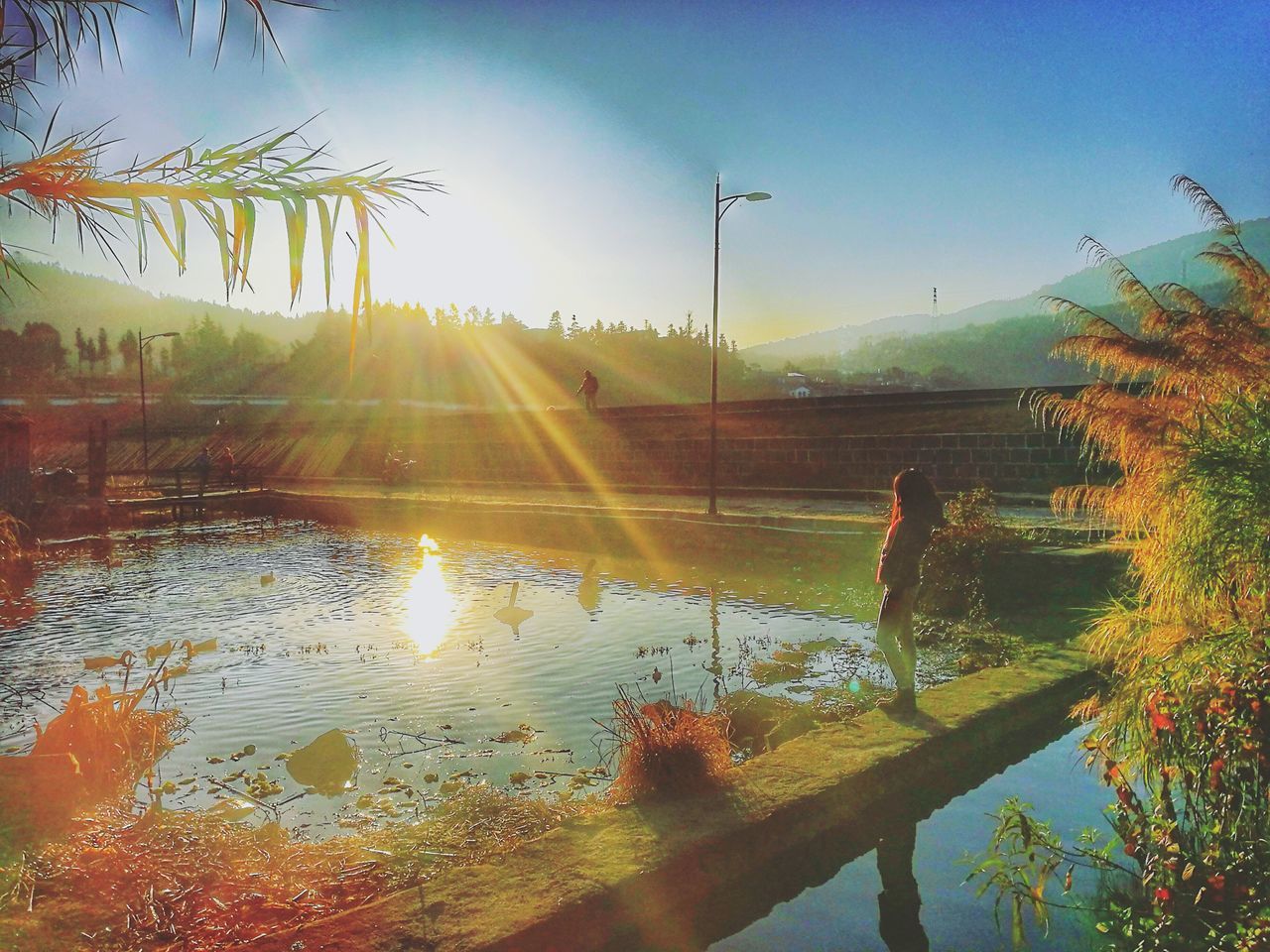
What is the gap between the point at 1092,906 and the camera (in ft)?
12.7

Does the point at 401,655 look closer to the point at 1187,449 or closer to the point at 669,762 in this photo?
the point at 669,762

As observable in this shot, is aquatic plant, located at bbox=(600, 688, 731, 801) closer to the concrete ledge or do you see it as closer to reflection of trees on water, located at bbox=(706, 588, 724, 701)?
the concrete ledge

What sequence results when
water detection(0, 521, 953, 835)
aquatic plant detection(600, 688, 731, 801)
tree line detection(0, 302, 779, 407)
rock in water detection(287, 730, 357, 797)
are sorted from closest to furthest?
aquatic plant detection(600, 688, 731, 801)
rock in water detection(287, 730, 357, 797)
water detection(0, 521, 953, 835)
tree line detection(0, 302, 779, 407)

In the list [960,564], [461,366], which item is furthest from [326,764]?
[461,366]

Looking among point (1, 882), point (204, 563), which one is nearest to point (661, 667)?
point (1, 882)

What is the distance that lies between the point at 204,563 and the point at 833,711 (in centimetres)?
1629

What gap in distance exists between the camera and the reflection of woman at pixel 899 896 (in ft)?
12.5

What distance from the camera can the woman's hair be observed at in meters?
6.41

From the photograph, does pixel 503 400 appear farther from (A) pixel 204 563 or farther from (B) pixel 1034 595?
(B) pixel 1034 595

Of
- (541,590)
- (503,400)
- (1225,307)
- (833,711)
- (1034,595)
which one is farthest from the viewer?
(503,400)

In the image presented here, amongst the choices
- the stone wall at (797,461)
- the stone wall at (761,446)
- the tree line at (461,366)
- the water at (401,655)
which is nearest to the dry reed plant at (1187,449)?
the water at (401,655)

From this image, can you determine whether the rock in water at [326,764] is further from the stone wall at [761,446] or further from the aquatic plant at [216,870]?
the stone wall at [761,446]

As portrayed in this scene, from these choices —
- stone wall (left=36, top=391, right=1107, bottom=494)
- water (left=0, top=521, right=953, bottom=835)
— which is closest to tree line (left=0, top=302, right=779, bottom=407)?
stone wall (left=36, top=391, right=1107, bottom=494)

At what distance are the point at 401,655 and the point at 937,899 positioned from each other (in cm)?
738
